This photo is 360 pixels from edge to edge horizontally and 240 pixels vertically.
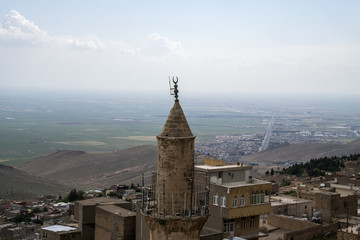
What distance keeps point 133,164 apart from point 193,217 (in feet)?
269

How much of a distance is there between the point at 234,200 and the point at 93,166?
68.4 meters

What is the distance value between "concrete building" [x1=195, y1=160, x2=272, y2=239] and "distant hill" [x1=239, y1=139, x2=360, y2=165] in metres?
72.0

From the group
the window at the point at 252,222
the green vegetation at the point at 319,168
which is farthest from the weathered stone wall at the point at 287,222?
the green vegetation at the point at 319,168

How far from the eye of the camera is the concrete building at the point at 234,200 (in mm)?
22016

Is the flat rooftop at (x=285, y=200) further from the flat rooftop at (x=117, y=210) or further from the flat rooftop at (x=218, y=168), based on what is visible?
the flat rooftop at (x=117, y=210)

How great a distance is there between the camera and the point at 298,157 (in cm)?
10325

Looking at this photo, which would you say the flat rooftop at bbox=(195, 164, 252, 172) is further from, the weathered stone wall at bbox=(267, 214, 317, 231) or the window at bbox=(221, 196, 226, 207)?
the weathered stone wall at bbox=(267, 214, 317, 231)

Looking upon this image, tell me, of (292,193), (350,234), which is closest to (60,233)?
(350,234)

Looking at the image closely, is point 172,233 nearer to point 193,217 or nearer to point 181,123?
point 193,217

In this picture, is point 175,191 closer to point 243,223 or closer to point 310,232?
point 243,223

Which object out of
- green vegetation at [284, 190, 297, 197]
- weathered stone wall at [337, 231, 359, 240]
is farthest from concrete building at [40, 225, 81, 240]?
green vegetation at [284, 190, 297, 197]

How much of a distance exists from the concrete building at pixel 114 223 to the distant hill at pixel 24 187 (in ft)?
113

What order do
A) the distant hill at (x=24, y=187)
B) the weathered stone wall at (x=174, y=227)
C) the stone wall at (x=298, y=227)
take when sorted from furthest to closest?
1. the distant hill at (x=24, y=187)
2. the stone wall at (x=298, y=227)
3. the weathered stone wall at (x=174, y=227)

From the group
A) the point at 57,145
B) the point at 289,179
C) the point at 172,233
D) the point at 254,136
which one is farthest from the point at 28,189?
the point at 254,136
